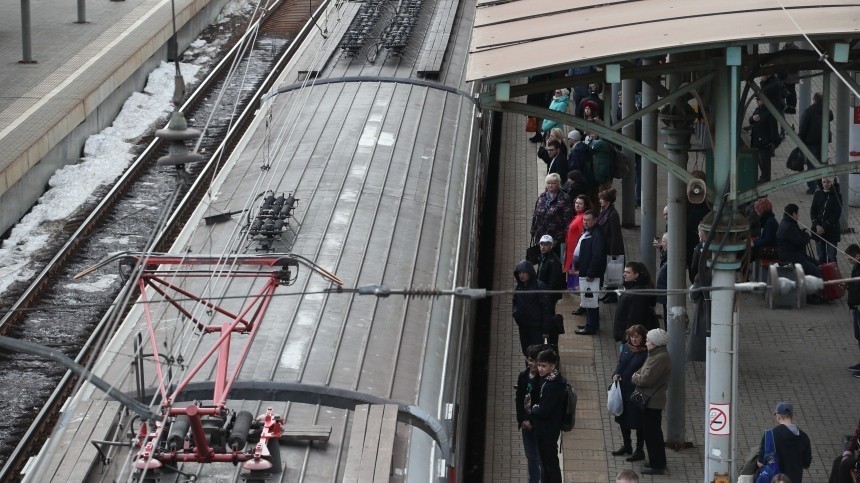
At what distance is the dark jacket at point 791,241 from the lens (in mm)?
15789

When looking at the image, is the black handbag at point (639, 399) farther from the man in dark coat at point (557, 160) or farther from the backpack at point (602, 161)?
the man in dark coat at point (557, 160)

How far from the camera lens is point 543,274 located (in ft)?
49.9

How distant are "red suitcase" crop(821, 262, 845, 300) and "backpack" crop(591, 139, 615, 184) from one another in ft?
9.83

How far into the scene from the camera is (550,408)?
11586 mm

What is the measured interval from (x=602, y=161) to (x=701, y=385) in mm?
4066

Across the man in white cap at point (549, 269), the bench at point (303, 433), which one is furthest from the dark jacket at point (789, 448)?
the man in white cap at point (549, 269)

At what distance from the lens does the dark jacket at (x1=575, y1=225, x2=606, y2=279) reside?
15289 millimetres

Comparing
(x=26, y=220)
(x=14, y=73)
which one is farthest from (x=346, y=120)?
(x=14, y=73)

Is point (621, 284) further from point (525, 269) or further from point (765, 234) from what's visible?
point (525, 269)

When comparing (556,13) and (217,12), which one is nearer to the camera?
(556,13)

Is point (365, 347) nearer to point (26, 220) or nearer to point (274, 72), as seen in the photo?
point (26, 220)

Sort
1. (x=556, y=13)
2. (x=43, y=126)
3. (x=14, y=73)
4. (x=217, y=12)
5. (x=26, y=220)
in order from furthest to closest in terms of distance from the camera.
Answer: (x=217, y=12)
(x=14, y=73)
(x=43, y=126)
(x=26, y=220)
(x=556, y=13)

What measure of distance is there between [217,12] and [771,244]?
861 inches

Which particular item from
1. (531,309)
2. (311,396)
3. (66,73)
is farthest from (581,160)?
(66,73)
